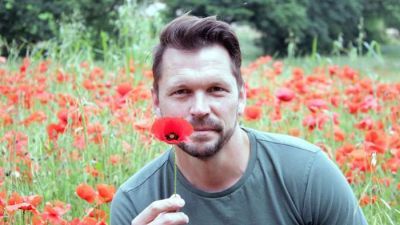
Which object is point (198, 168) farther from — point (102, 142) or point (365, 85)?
point (365, 85)

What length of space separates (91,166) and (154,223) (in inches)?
46.1

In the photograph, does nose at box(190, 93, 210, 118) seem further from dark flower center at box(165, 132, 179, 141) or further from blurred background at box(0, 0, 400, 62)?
blurred background at box(0, 0, 400, 62)

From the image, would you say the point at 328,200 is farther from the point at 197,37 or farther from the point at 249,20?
the point at 249,20

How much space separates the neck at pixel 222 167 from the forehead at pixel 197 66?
19 cm

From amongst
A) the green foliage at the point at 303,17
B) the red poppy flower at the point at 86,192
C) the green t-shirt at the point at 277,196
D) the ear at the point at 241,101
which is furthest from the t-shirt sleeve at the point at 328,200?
the green foliage at the point at 303,17

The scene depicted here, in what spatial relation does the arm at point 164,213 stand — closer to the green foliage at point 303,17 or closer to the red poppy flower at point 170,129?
the red poppy flower at point 170,129

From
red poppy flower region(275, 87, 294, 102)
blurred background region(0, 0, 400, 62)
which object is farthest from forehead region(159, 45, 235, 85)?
blurred background region(0, 0, 400, 62)

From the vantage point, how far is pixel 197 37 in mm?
2039

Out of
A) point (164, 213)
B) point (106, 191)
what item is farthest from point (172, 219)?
point (106, 191)

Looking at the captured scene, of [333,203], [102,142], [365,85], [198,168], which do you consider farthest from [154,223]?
[365,85]

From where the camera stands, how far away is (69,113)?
2818 mm

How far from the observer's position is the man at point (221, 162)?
1.96 meters

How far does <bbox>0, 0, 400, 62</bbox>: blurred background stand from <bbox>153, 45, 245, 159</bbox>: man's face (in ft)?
11.8

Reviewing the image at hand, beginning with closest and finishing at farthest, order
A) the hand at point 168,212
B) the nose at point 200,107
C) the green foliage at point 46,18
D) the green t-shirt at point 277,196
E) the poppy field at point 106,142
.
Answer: the hand at point 168,212 < the nose at point 200,107 < the green t-shirt at point 277,196 < the poppy field at point 106,142 < the green foliage at point 46,18
